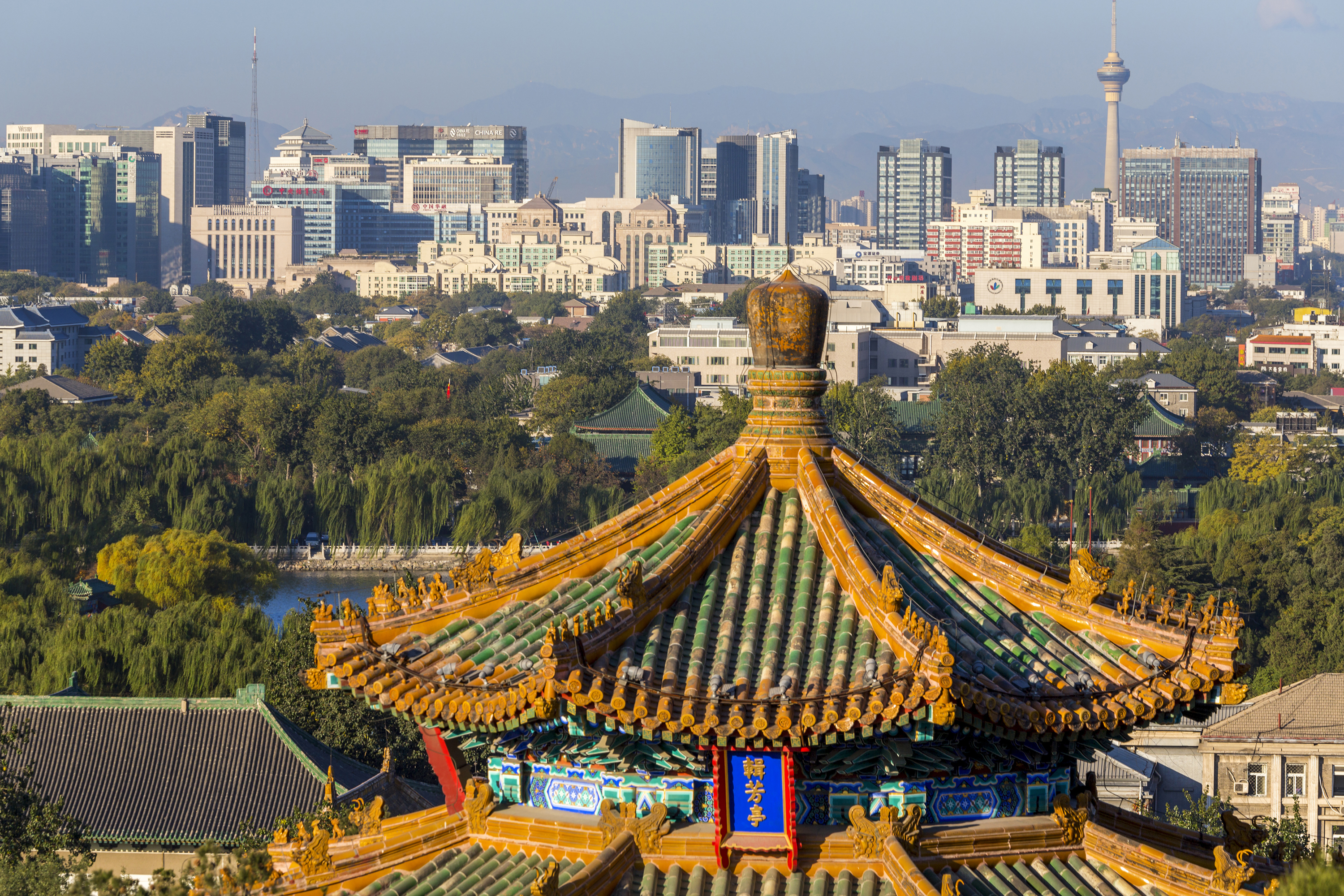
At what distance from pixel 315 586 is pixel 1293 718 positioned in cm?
3048

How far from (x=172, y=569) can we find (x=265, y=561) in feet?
18.4

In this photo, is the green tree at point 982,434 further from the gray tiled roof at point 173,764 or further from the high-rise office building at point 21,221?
the high-rise office building at point 21,221

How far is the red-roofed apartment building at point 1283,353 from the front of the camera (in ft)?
377

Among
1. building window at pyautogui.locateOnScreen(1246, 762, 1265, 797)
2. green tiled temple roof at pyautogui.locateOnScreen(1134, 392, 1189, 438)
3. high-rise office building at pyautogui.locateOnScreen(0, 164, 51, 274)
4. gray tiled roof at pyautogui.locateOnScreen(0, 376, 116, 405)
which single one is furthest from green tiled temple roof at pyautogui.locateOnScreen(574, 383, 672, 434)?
high-rise office building at pyautogui.locateOnScreen(0, 164, 51, 274)

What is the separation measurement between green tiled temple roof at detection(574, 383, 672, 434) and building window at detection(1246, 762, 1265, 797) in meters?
43.8

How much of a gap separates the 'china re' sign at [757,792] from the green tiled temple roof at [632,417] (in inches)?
2469

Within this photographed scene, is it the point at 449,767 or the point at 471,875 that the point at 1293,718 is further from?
the point at 471,875

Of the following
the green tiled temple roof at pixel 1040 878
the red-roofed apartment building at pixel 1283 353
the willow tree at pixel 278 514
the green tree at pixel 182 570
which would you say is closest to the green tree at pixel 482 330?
the red-roofed apartment building at pixel 1283 353

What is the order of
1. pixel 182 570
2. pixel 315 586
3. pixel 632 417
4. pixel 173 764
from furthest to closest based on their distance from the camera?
pixel 632 417
pixel 315 586
pixel 182 570
pixel 173 764

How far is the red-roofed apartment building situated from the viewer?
115000 mm

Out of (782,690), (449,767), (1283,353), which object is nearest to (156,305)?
(1283,353)

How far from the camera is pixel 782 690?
7156 mm

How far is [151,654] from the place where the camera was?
3106cm

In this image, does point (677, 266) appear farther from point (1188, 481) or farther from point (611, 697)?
point (611, 697)
